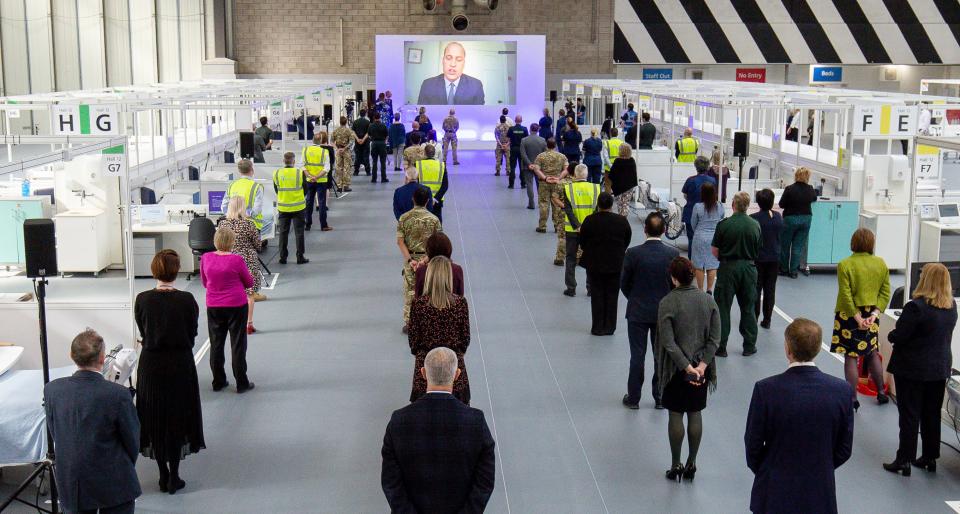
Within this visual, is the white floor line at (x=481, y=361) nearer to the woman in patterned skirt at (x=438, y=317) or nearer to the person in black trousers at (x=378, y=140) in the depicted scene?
the woman in patterned skirt at (x=438, y=317)

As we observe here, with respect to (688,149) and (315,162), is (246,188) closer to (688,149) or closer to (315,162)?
(315,162)

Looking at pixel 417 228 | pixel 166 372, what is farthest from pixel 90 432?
pixel 417 228

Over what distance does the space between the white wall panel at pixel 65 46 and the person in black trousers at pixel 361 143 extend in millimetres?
5992

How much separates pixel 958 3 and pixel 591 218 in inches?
1072

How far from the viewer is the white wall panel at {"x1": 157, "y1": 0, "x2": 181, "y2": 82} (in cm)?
2580

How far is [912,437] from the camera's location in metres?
6.07

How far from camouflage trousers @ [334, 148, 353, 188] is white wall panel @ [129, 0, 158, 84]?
8.42 m

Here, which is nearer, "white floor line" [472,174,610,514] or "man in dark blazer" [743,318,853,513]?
"man in dark blazer" [743,318,853,513]

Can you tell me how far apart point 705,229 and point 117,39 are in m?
17.7

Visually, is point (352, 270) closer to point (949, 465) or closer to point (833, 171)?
point (833, 171)

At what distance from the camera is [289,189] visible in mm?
11930

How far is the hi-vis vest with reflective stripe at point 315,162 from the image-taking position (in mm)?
14164

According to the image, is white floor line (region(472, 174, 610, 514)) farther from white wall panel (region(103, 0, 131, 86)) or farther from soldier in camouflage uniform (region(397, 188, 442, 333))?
white wall panel (region(103, 0, 131, 86))

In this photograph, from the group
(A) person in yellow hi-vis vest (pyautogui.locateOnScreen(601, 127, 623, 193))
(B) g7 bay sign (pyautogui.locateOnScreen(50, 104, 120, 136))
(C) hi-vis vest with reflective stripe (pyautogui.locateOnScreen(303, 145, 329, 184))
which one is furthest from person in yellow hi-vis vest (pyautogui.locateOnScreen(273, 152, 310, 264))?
(A) person in yellow hi-vis vest (pyautogui.locateOnScreen(601, 127, 623, 193))
